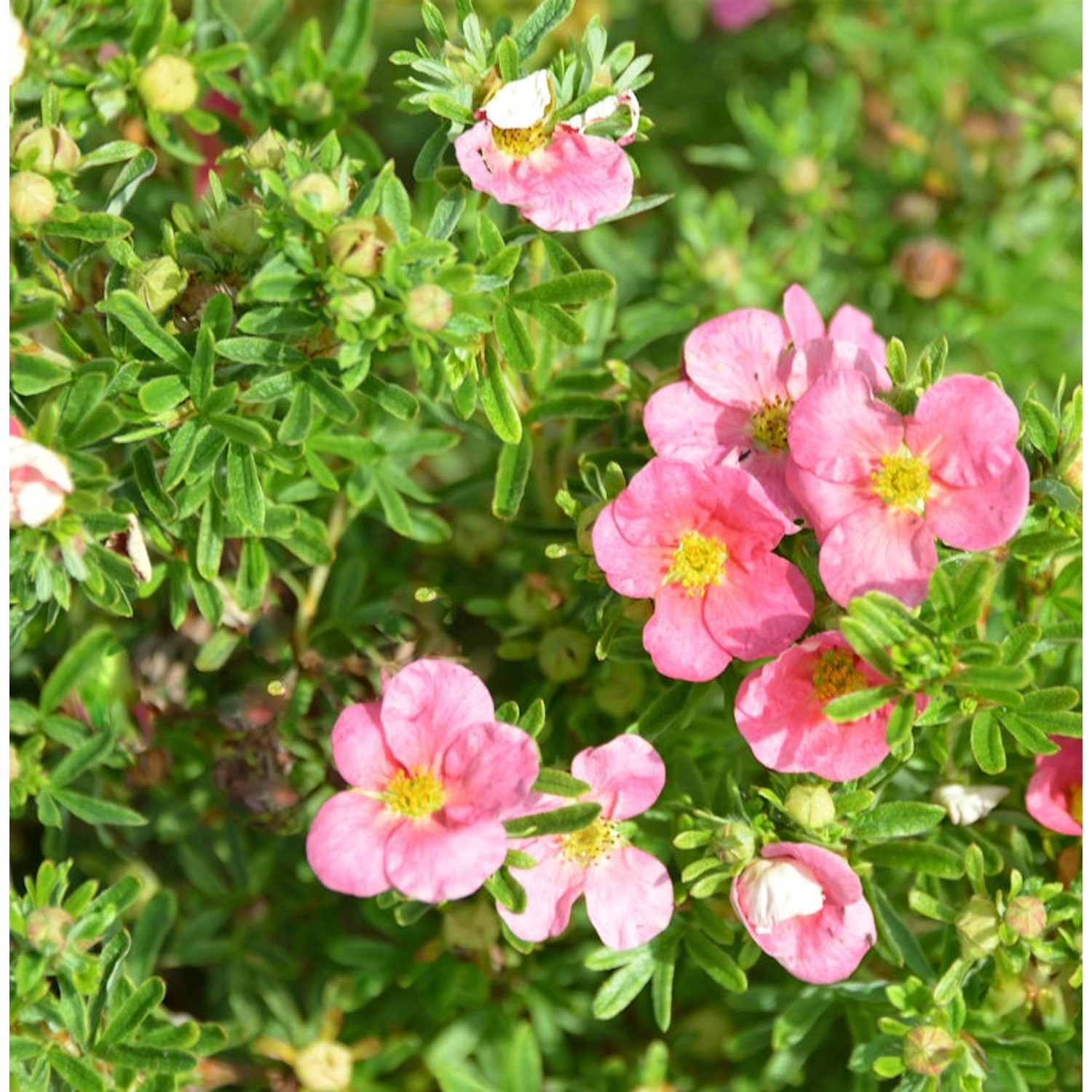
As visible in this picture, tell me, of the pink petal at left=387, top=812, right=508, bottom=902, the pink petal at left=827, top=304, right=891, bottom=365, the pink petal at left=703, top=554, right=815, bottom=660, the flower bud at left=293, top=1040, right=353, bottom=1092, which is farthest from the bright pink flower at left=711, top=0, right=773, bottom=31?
the flower bud at left=293, top=1040, right=353, bottom=1092

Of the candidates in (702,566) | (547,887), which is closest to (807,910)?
(547,887)

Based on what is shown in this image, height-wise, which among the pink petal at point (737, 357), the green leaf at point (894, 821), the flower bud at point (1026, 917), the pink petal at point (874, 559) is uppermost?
the pink petal at point (737, 357)

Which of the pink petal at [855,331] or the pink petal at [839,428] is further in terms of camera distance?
the pink petal at [855,331]

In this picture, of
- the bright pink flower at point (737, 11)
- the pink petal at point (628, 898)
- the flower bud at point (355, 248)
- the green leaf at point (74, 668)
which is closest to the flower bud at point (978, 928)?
the pink petal at point (628, 898)

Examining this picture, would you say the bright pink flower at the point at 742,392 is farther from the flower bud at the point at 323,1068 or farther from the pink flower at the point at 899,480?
the flower bud at the point at 323,1068

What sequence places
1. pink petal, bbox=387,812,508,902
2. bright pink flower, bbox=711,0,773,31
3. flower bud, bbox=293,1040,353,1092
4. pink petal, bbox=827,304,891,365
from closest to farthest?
pink petal, bbox=387,812,508,902 < pink petal, bbox=827,304,891,365 < flower bud, bbox=293,1040,353,1092 < bright pink flower, bbox=711,0,773,31

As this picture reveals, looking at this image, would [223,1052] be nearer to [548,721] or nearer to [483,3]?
[548,721]

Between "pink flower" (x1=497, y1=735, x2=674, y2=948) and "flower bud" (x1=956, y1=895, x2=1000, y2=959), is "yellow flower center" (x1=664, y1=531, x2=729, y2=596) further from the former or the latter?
"flower bud" (x1=956, y1=895, x2=1000, y2=959)
